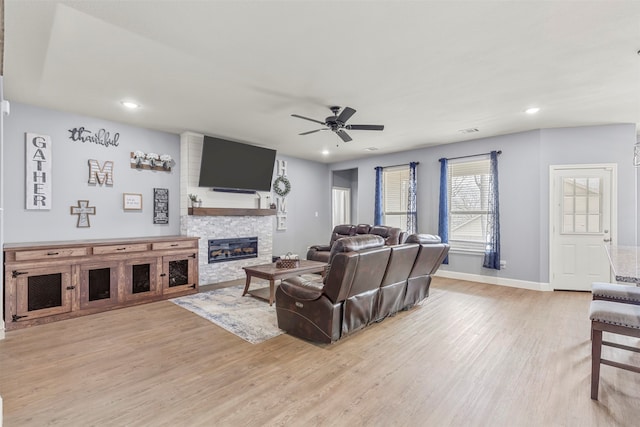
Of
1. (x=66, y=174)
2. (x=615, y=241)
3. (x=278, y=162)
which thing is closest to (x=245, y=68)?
(x=66, y=174)

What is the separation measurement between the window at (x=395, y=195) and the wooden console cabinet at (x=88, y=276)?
15.1 ft

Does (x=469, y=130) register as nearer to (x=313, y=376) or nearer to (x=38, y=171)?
(x=313, y=376)

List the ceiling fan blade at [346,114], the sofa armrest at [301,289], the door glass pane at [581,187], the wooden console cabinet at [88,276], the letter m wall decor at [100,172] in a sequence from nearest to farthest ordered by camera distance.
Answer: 1. the sofa armrest at [301,289]
2. the wooden console cabinet at [88,276]
3. the ceiling fan blade at [346,114]
4. the letter m wall decor at [100,172]
5. the door glass pane at [581,187]

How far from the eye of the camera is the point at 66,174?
14.5 feet

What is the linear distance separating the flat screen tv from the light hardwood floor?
279 cm

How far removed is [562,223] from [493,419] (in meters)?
4.58

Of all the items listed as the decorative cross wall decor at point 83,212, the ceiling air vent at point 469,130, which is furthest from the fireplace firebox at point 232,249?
the ceiling air vent at point 469,130

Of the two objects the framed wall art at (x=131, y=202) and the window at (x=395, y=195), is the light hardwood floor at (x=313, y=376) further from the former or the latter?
the window at (x=395, y=195)

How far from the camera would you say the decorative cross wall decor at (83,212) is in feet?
14.8

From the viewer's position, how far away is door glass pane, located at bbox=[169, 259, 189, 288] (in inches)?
190

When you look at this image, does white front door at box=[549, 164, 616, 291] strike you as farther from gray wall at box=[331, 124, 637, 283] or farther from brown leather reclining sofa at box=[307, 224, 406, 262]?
brown leather reclining sofa at box=[307, 224, 406, 262]

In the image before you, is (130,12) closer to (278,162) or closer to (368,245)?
(368,245)

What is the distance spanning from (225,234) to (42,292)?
2838 mm

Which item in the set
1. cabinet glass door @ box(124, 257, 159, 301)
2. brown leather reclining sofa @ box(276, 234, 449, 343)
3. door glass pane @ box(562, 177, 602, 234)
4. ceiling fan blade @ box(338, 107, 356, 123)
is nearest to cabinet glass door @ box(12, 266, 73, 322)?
cabinet glass door @ box(124, 257, 159, 301)
